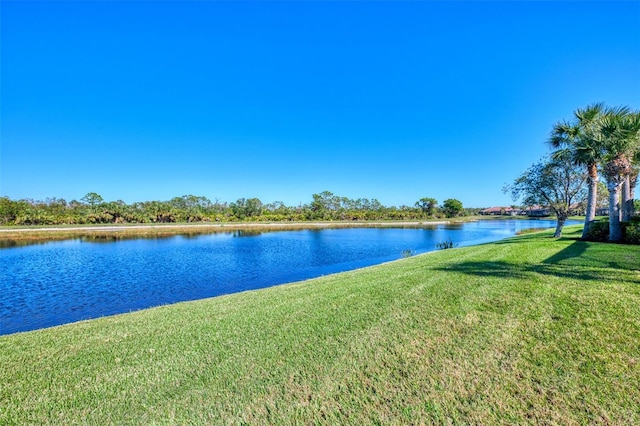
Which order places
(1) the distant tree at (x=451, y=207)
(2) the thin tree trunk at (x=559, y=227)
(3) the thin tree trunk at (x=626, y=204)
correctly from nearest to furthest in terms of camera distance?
(3) the thin tree trunk at (x=626, y=204) < (2) the thin tree trunk at (x=559, y=227) < (1) the distant tree at (x=451, y=207)

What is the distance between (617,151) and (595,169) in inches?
90.7

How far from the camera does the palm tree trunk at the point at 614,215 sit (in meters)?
13.0

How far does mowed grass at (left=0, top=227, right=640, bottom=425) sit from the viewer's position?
276 cm

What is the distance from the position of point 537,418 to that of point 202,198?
364 ft

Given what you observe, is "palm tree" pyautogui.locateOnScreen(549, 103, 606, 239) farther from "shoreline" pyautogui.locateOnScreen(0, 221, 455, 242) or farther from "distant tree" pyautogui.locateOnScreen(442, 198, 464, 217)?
"distant tree" pyautogui.locateOnScreen(442, 198, 464, 217)

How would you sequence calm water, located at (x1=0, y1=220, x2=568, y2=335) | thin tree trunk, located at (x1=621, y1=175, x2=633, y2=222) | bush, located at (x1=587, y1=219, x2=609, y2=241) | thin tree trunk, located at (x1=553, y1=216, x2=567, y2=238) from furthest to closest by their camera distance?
thin tree trunk, located at (x1=553, y1=216, x2=567, y2=238) < thin tree trunk, located at (x1=621, y1=175, x2=633, y2=222) < bush, located at (x1=587, y1=219, x2=609, y2=241) < calm water, located at (x1=0, y1=220, x2=568, y2=335)

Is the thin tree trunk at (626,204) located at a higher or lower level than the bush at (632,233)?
higher

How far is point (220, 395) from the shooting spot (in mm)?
3053

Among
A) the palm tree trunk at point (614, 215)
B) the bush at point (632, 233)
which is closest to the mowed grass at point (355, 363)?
the bush at point (632, 233)

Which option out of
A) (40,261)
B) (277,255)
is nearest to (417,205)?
(277,255)

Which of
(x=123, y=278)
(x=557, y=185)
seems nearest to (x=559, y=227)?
(x=557, y=185)

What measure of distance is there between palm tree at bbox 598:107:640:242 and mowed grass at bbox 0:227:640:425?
9970mm

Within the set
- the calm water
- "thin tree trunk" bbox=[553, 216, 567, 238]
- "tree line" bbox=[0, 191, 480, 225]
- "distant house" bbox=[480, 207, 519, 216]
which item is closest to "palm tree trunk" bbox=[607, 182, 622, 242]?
"thin tree trunk" bbox=[553, 216, 567, 238]

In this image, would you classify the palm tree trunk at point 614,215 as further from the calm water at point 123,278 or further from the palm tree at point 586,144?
the calm water at point 123,278
